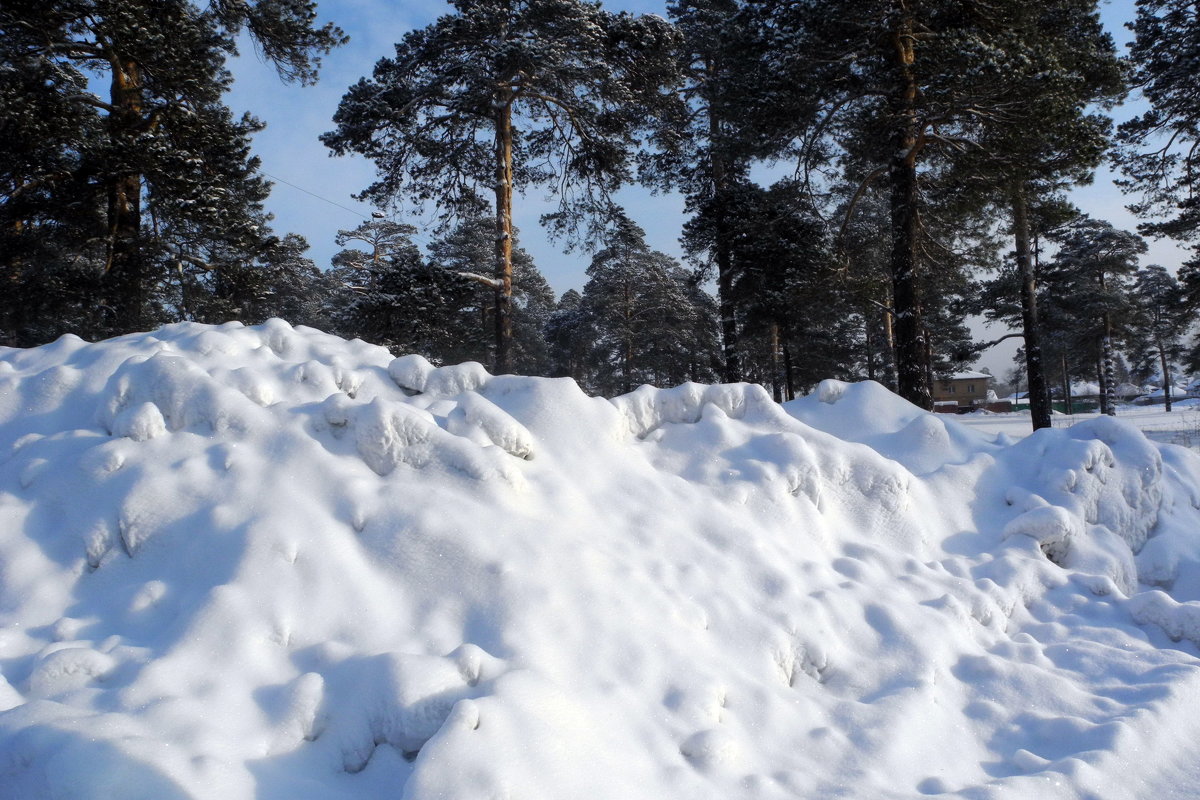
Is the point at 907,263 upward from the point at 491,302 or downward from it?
downward

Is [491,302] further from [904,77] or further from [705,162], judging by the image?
[904,77]

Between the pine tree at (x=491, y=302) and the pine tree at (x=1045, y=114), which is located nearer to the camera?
the pine tree at (x=1045, y=114)

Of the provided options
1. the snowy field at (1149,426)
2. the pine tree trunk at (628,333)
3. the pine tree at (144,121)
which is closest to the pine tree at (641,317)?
the pine tree trunk at (628,333)

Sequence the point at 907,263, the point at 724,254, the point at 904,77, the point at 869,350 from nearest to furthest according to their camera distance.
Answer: the point at 904,77
the point at 907,263
the point at 724,254
the point at 869,350

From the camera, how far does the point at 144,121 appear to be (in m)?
10.9

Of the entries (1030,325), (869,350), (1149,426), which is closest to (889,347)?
(869,350)

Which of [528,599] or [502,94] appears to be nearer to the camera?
[528,599]

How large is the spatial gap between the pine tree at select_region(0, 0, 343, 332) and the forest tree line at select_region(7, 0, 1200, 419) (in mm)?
41

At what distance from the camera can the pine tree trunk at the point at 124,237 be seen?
10734mm

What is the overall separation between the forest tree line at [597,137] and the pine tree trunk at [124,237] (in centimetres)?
4

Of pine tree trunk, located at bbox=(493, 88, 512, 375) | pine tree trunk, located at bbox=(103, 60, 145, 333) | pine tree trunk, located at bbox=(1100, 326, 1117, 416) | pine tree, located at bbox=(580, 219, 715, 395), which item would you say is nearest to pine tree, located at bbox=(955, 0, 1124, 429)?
pine tree trunk, located at bbox=(493, 88, 512, 375)

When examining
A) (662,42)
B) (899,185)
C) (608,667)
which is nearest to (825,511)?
(608,667)

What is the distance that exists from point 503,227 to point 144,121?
6.29 m

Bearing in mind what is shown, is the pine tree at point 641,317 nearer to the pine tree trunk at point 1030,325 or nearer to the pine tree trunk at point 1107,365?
the pine tree trunk at point 1030,325
